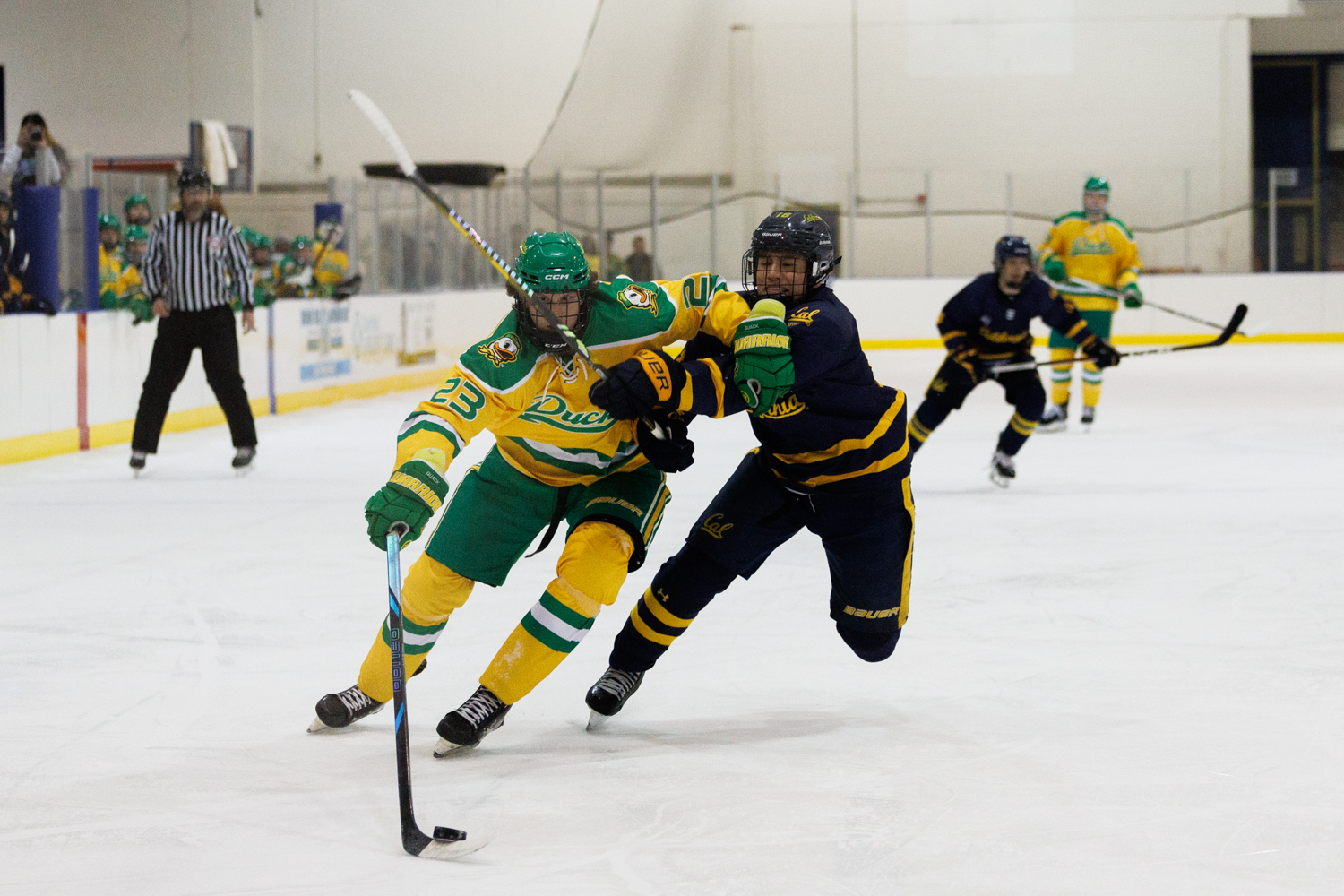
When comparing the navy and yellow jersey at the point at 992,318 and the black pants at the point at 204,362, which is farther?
→ the black pants at the point at 204,362

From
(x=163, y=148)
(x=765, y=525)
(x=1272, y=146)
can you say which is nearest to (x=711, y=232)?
(x=163, y=148)

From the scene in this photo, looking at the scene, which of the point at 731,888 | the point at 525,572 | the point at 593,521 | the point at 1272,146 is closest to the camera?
the point at 731,888

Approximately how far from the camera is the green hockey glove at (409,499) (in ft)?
7.84

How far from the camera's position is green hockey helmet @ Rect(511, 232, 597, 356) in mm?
2576

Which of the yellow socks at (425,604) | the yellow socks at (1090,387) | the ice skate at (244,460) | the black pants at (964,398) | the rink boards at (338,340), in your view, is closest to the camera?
the yellow socks at (425,604)

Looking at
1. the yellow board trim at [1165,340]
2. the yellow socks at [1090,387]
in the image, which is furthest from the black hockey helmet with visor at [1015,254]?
the yellow board trim at [1165,340]

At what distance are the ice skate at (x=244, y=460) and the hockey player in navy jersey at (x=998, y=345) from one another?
285cm

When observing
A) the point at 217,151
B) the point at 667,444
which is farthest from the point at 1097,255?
the point at 667,444

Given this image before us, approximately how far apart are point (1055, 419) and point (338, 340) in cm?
480

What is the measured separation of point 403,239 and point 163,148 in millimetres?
4829

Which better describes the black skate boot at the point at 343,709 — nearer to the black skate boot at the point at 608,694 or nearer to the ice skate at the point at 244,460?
the black skate boot at the point at 608,694

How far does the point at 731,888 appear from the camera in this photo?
→ 2.03 metres

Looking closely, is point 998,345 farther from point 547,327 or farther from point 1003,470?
point 547,327

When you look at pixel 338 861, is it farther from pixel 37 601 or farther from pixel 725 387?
pixel 37 601
